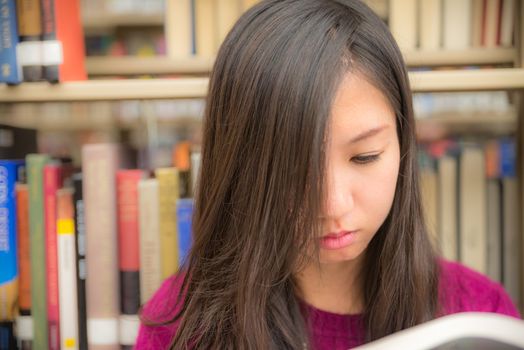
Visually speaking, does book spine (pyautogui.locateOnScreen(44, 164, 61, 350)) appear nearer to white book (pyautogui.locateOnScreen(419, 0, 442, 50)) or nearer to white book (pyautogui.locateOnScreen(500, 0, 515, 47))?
white book (pyautogui.locateOnScreen(419, 0, 442, 50))

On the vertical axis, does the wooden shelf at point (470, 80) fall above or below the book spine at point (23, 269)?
above

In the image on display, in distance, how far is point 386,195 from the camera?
0.63m

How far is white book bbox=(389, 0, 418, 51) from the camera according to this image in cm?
88

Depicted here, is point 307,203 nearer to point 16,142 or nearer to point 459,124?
point 16,142

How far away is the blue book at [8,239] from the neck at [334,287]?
50 cm

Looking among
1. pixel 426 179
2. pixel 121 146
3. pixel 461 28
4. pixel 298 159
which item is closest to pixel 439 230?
pixel 426 179

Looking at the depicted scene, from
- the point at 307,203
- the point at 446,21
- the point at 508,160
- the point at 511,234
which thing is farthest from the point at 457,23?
the point at 307,203

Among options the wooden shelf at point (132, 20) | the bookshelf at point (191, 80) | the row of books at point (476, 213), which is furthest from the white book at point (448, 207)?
the wooden shelf at point (132, 20)

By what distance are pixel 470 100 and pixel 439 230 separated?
2.52 feet

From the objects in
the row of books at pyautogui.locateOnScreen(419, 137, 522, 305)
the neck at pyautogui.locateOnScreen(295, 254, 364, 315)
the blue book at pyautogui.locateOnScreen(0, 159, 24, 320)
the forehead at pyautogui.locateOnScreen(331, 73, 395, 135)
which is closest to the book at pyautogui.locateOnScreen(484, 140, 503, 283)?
the row of books at pyautogui.locateOnScreen(419, 137, 522, 305)

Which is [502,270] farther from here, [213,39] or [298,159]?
[213,39]

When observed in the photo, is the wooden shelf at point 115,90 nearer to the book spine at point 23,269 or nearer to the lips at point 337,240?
the book spine at point 23,269

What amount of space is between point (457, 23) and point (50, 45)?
2.24 feet

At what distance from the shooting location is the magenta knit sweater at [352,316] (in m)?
0.75
